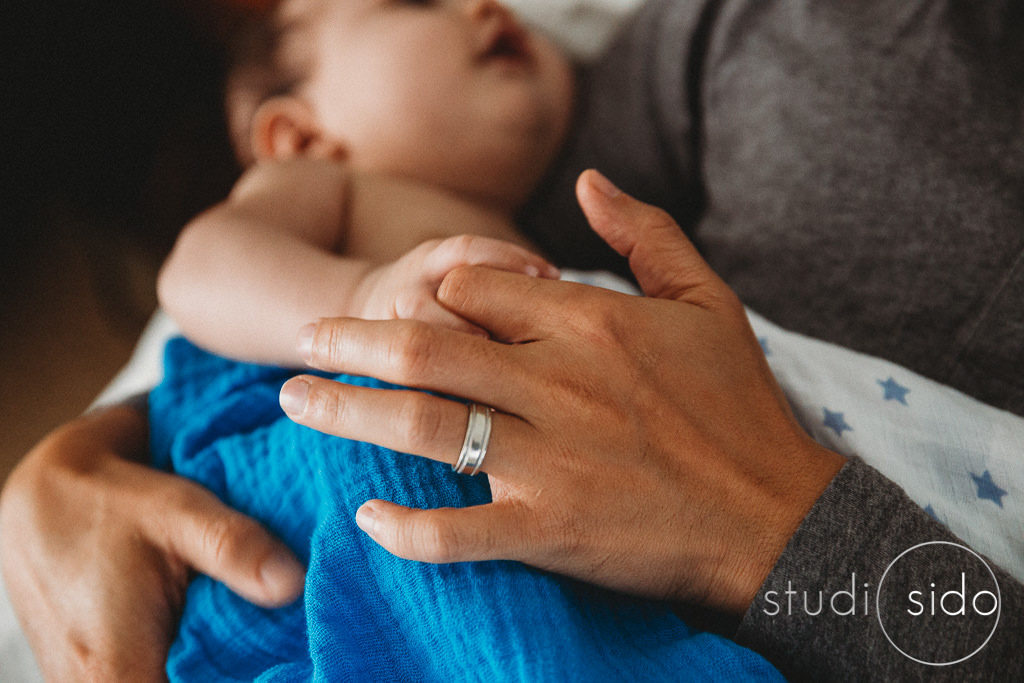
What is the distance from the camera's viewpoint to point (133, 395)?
94cm

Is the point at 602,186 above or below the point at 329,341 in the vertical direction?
above

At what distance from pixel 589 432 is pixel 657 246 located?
0.71ft

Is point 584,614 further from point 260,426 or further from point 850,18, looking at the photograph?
point 850,18

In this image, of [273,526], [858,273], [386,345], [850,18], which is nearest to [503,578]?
[386,345]

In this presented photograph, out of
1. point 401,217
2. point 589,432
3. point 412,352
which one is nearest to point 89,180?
point 401,217

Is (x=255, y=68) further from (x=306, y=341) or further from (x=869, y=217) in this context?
(x=869, y=217)

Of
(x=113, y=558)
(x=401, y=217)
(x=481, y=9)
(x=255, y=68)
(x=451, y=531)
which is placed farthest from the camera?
(x=255, y=68)

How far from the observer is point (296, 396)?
0.51 m

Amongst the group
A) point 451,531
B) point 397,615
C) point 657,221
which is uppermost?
point 657,221

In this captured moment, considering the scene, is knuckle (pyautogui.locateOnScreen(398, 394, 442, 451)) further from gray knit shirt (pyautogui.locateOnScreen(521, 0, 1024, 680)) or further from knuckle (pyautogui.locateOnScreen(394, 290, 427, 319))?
gray knit shirt (pyautogui.locateOnScreen(521, 0, 1024, 680))

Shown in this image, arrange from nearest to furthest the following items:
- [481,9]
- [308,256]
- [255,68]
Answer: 1. [308,256]
2. [481,9]
3. [255,68]

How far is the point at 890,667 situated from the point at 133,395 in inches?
38.2

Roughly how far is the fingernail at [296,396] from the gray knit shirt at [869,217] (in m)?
0.39

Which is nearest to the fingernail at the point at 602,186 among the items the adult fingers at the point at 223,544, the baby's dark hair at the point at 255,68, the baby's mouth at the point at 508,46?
the adult fingers at the point at 223,544
